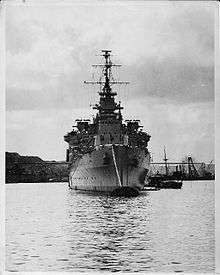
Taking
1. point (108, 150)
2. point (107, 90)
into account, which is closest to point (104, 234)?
point (107, 90)

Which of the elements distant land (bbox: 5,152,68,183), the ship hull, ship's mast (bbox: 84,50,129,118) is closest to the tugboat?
the ship hull

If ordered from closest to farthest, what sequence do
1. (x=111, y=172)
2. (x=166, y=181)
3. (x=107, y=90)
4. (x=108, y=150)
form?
(x=107, y=90), (x=166, y=181), (x=108, y=150), (x=111, y=172)

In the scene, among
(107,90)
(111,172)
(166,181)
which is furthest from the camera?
(111,172)

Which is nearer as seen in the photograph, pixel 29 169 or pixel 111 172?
pixel 29 169

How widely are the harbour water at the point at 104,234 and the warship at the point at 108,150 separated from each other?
258mm

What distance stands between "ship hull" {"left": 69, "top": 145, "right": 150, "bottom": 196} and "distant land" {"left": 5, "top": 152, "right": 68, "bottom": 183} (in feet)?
3.91

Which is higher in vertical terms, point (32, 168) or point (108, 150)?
point (108, 150)

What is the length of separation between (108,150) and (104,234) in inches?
88.6

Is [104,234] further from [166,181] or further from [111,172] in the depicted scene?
[111,172]

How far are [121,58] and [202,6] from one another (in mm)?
967

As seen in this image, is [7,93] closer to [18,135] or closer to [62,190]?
[18,135]

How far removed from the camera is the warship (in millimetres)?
6273

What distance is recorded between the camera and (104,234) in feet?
20.2

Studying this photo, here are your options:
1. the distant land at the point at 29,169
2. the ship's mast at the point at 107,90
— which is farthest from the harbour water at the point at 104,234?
the ship's mast at the point at 107,90
